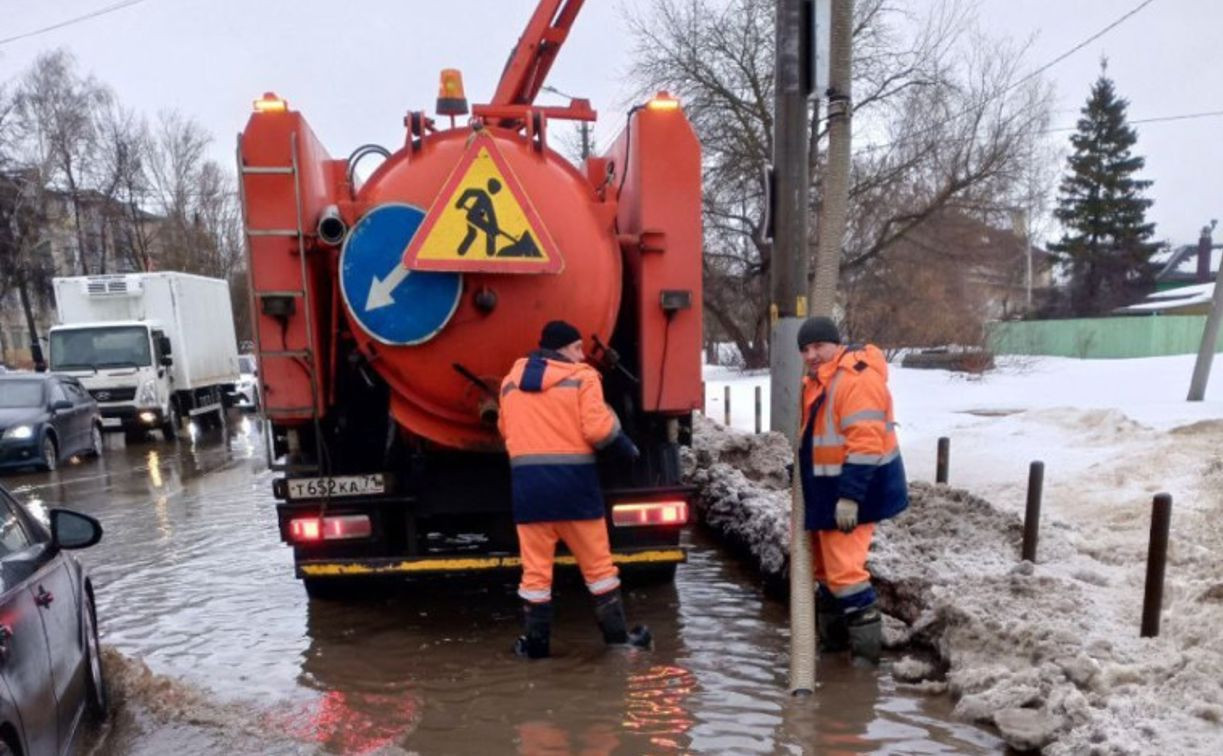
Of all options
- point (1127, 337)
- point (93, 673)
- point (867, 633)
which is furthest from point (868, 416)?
point (1127, 337)

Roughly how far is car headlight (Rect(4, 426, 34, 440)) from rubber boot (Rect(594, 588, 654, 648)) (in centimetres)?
1068

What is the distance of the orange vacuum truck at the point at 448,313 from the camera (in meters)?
4.73

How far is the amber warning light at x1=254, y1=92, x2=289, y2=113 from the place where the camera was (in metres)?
4.86

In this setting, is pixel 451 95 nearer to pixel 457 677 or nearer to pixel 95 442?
pixel 457 677

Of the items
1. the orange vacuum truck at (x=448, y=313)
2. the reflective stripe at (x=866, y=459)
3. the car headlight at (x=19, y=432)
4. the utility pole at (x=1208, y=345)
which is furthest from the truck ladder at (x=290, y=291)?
the utility pole at (x=1208, y=345)

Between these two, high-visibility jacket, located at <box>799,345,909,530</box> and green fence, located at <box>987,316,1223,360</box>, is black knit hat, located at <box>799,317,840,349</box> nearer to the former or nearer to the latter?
high-visibility jacket, located at <box>799,345,909,530</box>

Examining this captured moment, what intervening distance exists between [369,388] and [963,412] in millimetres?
10643

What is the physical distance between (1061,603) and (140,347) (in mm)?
16293

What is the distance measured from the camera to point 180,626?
5719mm

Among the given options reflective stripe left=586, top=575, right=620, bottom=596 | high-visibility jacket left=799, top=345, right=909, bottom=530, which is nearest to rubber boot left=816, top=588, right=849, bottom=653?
high-visibility jacket left=799, top=345, right=909, bottom=530

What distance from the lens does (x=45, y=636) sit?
3.12 m

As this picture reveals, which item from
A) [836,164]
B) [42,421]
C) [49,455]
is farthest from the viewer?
[49,455]

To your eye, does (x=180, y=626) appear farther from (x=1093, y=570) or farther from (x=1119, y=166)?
(x=1119, y=166)

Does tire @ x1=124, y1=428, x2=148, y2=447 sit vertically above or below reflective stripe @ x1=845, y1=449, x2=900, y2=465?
below
